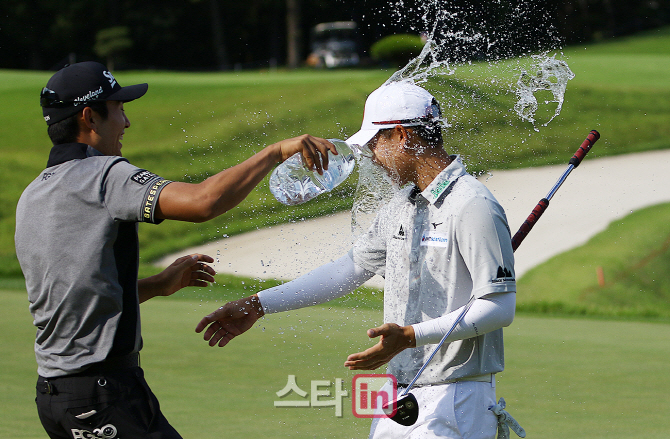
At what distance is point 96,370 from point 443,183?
3.95 ft

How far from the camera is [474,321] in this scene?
96.3 inches

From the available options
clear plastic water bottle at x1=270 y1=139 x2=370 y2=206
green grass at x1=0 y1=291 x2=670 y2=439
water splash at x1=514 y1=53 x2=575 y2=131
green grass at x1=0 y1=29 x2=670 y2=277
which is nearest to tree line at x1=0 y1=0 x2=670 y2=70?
green grass at x1=0 y1=29 x2=670 y2=277

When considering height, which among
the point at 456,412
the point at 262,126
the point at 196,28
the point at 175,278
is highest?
the point at 175,278

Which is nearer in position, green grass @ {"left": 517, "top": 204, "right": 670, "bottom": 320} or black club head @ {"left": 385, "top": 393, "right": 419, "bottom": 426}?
black club head @ {"left": 385, "top": 393, "right": 419, "bottom": 426}

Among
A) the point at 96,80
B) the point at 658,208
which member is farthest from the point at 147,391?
the point at 658,208

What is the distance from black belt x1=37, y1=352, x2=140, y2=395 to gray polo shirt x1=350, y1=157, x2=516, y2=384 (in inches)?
34.2

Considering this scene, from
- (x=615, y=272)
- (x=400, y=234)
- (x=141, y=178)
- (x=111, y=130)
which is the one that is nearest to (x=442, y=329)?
(x=400, y=234)

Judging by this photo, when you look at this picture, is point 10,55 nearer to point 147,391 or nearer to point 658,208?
point 658,208

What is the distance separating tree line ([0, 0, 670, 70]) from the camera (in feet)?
120

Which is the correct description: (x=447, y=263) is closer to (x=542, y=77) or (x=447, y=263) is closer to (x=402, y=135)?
(x=402, y=135)

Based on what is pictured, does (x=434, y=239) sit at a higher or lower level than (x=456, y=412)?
higher

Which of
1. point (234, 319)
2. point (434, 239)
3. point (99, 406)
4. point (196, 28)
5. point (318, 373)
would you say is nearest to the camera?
point (99, 406)

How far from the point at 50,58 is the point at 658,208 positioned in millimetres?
35137

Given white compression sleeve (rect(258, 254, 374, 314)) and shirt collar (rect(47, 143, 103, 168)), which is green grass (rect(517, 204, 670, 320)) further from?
shirt collar (rect(47, 143, 103, 168))
